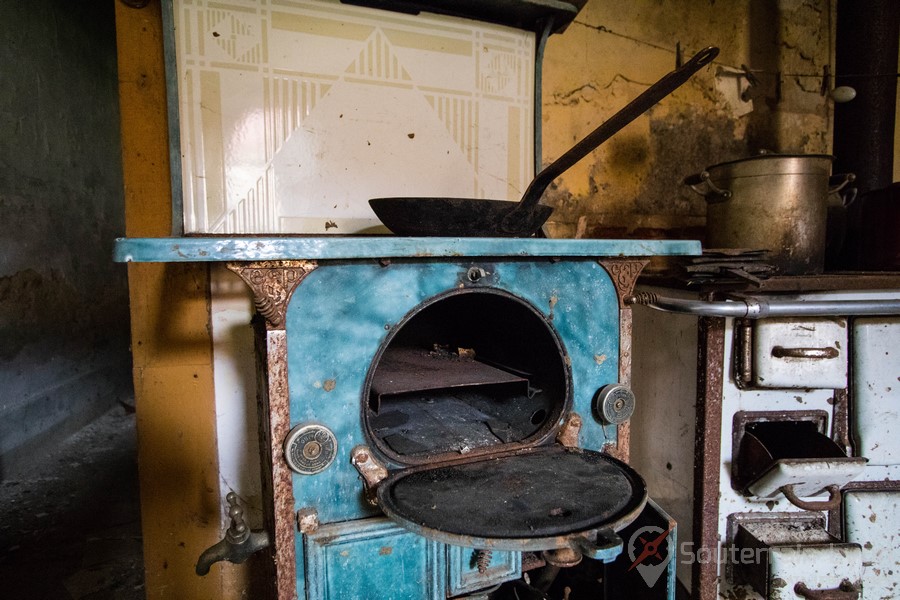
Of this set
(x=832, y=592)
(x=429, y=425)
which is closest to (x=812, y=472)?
(x=832, y=592)

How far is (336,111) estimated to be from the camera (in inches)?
55.9

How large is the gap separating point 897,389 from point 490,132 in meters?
1.41

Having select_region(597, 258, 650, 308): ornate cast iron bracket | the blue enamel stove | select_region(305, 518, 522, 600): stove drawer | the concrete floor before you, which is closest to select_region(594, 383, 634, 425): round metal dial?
the blue enamel stove

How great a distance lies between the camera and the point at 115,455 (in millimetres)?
3002

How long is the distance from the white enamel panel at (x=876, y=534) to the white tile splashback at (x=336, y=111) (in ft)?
4.49

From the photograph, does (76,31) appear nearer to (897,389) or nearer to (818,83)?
(818,83)

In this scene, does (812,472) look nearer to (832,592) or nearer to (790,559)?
(790,559)

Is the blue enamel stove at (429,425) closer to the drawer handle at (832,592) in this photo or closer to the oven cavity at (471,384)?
the oven cavity at (471,384)

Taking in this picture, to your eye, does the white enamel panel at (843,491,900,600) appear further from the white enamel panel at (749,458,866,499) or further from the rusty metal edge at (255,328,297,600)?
the rusty metal edge at (255,328,297,600)

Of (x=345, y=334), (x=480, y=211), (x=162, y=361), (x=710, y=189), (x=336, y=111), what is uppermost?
(x=336, y=111)

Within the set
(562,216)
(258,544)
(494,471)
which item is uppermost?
(562,216)

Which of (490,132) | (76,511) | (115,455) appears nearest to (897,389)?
(490,132)

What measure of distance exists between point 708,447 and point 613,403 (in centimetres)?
43

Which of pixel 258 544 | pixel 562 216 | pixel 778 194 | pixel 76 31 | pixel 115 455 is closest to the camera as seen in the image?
pixel 258 544
